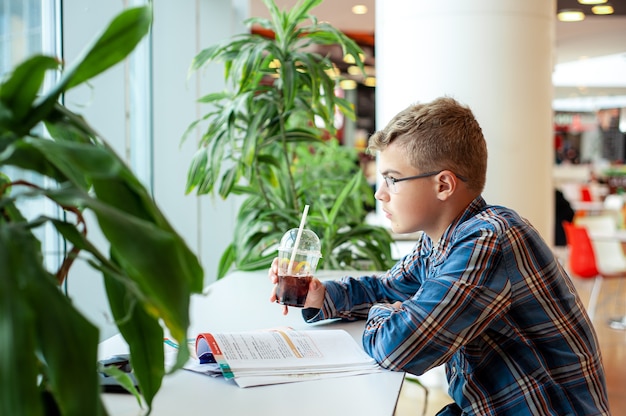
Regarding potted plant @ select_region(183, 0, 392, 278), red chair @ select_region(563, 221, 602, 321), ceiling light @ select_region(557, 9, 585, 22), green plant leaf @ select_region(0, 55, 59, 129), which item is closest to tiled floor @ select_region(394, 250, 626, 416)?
red chair @ select_region(563, 221, 602, 321)

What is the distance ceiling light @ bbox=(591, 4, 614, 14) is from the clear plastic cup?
661 centimetres

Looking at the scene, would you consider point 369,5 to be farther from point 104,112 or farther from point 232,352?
point 232,352

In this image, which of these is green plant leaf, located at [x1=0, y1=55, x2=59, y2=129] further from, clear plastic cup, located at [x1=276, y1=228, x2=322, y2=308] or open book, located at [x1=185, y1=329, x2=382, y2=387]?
clear plastic cup, located at [x1=276, y1=228, x2=322, y2=308]

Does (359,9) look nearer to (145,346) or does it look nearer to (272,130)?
(272,130)

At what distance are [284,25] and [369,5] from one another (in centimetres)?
494

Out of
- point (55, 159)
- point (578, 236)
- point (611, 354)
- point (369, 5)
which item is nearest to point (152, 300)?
point (55, 159)

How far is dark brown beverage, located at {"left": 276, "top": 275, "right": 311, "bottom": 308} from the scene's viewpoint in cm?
193

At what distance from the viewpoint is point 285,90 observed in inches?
120

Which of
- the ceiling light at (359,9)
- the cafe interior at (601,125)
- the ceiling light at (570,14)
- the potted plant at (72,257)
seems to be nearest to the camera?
the potted plant at (72,257)

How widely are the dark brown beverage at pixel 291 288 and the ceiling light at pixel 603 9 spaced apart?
6639mm

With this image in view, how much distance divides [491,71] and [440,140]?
2207 millimetres

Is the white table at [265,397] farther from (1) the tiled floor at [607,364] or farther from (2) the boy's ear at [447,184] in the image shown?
(1) the tiled floor at [607,364]

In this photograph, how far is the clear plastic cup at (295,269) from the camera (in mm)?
1917

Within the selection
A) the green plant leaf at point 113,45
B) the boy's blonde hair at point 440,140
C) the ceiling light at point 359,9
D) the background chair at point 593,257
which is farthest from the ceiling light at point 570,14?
the green plant leaf at point 113,45
